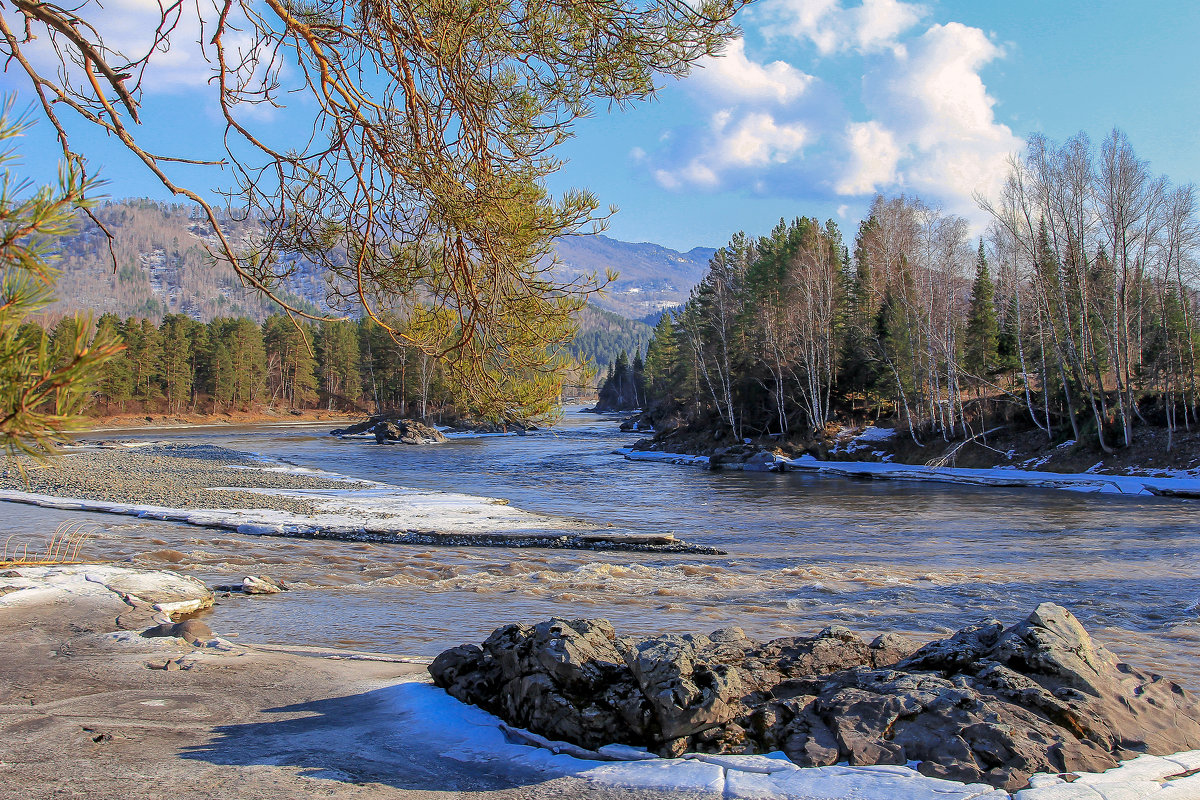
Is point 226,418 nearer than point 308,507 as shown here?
No

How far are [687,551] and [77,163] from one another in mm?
11196

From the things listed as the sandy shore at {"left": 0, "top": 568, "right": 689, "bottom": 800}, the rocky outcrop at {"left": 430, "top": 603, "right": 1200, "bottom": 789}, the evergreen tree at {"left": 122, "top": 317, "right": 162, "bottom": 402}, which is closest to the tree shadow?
the sandy shore at {"left": 0, "top": 568, "right": 689, "bottom": 800}

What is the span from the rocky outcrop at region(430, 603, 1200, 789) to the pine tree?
37.1m

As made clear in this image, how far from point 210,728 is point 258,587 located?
535 cm

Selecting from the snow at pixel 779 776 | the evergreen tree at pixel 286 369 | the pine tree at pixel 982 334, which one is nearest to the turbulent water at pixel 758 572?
the snow at pixel 779 776

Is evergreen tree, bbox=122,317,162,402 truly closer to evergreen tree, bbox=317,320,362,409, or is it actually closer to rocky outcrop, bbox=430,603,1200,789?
evergreen tree, bbox=317,320,362,409

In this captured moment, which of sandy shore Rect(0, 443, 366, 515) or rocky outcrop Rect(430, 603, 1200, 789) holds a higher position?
rocky outcrop Rect(430, 603, 1200, 789)

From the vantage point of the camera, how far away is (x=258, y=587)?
8.99 metres

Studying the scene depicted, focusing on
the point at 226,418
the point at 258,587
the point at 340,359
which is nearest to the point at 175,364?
the point at 226,418

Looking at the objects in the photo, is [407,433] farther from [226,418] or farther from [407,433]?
[226,418]

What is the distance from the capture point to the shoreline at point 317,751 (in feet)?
10.8

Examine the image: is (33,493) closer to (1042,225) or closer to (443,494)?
(443,494)

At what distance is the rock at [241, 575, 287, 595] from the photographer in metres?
8.96

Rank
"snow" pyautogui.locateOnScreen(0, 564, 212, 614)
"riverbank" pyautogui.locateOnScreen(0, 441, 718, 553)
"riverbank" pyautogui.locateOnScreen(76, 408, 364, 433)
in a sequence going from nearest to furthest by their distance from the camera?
"snow" pyautogui.locateOnScreen(0, 564, 212, 614), "riverbank" pyautogui.locateOnScreen(0, 441, 718, 553), "riverbank" pyautogui.locateOnScreen(76, 408, 364, 433)
